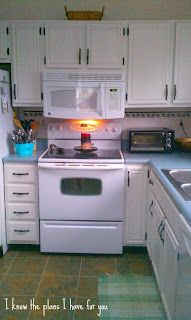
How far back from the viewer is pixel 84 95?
269 centimetres

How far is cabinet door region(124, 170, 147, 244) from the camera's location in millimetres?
2617

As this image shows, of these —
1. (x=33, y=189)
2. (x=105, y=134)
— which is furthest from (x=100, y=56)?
(x=33, y=189)

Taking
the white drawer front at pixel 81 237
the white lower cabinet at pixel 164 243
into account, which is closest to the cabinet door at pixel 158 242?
the white lower cabinet at pixel 164 243

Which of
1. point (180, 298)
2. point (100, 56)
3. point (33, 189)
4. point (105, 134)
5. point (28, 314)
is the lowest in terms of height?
point (28, 314)

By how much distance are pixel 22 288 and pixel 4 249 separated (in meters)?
0.56

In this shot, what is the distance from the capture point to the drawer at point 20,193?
268 cm

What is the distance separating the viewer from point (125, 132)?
3.14m

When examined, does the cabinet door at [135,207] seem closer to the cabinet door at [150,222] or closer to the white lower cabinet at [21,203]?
the cabinet door at [150,222]

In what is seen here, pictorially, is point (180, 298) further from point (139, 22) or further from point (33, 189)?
point (139, 22)

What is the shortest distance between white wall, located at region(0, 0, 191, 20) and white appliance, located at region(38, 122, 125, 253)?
1.37m

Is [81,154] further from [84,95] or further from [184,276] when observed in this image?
[184,276]

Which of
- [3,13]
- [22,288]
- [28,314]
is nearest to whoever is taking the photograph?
[28,314]

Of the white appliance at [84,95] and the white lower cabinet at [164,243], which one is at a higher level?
the white appliance at [84,95]

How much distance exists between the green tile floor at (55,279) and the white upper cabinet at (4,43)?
1.72 metres
